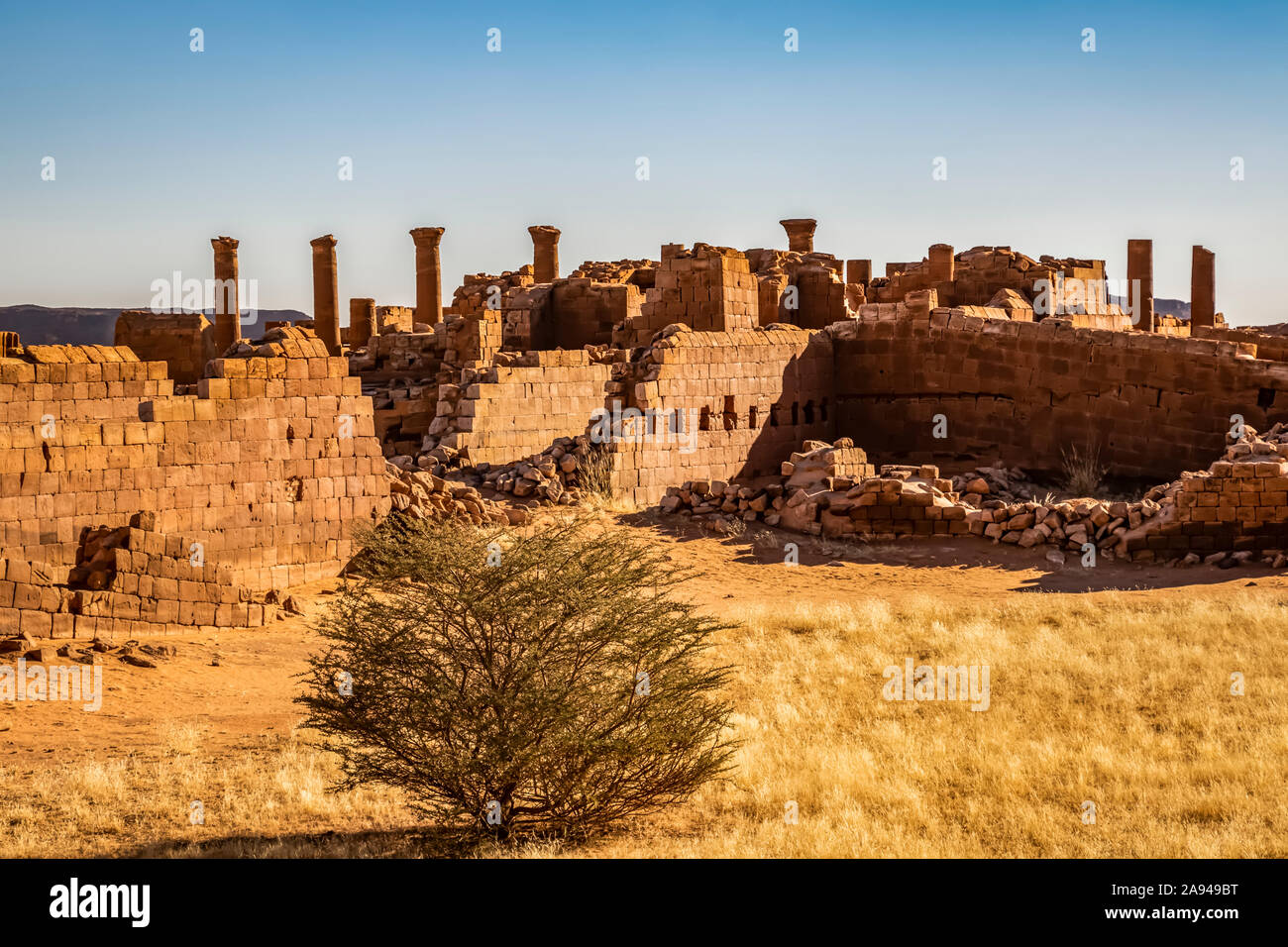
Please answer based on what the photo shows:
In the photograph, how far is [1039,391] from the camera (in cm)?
2206

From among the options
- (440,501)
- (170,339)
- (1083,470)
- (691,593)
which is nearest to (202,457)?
(440,501)

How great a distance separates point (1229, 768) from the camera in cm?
963

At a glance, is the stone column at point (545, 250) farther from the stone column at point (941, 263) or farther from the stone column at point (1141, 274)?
the stone column at point (1141, 274)

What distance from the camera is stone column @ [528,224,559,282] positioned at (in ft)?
117

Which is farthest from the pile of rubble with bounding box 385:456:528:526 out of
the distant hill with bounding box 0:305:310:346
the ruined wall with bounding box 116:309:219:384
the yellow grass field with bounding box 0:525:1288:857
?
the distant hill with bounding box 0:305:310:346

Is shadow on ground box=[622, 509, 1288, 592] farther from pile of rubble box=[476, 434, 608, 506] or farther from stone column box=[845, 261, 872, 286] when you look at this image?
stone column box=[845, 261, 872, 286]

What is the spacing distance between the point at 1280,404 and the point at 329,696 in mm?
15704

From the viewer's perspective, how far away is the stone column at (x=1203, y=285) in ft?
122

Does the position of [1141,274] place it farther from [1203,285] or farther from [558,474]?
[558,474]

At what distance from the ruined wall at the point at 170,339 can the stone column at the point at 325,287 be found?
101 inches

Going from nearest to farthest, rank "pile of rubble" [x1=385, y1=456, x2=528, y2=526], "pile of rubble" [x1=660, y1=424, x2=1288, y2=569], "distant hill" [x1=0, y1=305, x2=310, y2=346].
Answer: "pile of rubble" [x1=385, y1=456, x2=528, y2=526] < "pile of rubble" [x1=660, y1=424, x2=1288, y2=569] < "distant hill" [x1=0, y1=305, x2=310, y2=346]

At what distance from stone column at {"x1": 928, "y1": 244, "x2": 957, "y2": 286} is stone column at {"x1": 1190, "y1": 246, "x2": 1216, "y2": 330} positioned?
11.6 metres
